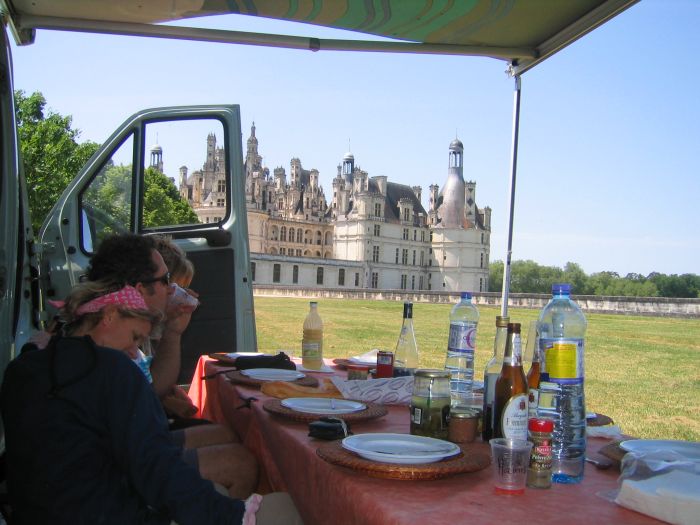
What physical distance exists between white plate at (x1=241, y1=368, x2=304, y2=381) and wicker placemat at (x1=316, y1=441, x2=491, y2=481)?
3.84ft

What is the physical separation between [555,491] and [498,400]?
0.29 metres

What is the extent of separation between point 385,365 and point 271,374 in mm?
439

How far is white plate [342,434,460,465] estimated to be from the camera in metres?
1.28

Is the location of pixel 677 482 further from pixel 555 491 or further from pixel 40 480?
pixel 40 480

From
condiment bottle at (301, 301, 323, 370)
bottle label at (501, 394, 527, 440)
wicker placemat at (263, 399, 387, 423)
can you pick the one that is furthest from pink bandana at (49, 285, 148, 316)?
condiment bottle at (301, 301, 323, 370)

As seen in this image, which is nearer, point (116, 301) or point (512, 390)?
point (512, 390)

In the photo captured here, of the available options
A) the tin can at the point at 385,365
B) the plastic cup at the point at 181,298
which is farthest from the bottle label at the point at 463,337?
the plastic cup at the point at 181,298

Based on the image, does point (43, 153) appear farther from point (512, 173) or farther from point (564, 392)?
point (564, 392)

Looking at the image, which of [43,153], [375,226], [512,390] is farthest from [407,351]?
[375,226]

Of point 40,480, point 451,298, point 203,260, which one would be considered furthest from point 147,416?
point 451,298

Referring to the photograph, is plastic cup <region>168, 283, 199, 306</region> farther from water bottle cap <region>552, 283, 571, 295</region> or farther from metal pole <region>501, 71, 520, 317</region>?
metal pole <region>501, 71, 520, 317</region>

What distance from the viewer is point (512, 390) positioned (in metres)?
1.47

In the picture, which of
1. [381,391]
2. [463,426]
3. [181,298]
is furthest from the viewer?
[181,298]

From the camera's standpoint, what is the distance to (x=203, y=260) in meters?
4.03
